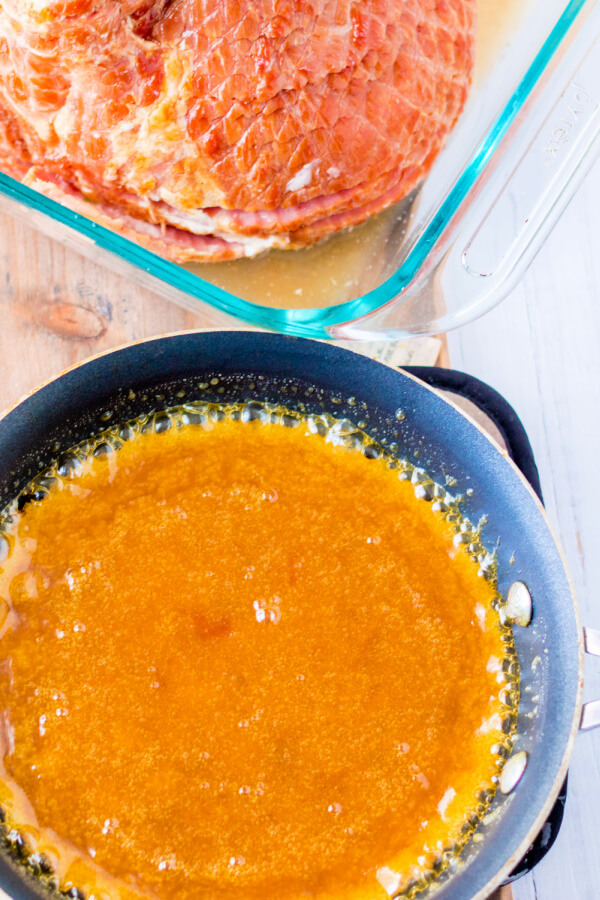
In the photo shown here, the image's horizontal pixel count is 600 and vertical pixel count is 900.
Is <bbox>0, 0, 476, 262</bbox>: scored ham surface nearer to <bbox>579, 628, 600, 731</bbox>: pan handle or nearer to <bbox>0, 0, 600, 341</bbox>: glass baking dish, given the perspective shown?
<bbox>0, 0, 600, 341</bbox>: glass baking dish

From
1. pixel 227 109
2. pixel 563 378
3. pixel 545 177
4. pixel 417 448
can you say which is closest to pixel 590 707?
pixel 417 448

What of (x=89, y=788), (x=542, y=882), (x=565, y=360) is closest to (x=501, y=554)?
(x=565, y=360)

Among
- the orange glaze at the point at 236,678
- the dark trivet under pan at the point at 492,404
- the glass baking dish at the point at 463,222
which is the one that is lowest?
the orange glaze at the point at 236,678

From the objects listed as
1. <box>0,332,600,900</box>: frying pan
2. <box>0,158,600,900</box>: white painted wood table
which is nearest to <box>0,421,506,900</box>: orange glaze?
<box>0,332,600,900</box>: frying pan

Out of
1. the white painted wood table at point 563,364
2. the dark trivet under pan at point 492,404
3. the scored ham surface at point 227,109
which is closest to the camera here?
the scored ham surface at point 227,109

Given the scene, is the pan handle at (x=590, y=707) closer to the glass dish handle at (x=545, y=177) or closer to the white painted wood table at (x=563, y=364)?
the white painted wood table at (x=563, y=364)

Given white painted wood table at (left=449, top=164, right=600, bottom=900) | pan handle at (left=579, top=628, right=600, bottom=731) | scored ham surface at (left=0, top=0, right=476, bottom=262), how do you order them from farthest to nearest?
white painted wood table at (left=449, top=164, right=600, bottom=900), pan handle at (left=579, top=628, right=600, bottom=731), scored ham surface at (left=0, top=0, right=476, bottom=262)

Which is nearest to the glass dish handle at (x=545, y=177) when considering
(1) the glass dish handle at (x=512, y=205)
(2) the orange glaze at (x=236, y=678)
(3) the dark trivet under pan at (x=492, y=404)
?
(1) the glass dish handle at (x=512, y=205)
